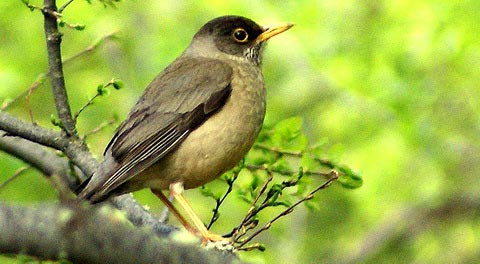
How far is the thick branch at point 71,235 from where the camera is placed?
2.46 m

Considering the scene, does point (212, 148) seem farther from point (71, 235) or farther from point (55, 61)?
point (71, 235)

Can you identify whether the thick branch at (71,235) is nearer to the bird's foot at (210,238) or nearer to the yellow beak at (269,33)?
the bird's foot at (210,238)

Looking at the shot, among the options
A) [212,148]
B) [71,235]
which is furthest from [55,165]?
[71,235]

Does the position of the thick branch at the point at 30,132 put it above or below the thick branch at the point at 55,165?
above

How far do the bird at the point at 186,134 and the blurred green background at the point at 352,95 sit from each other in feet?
11.4

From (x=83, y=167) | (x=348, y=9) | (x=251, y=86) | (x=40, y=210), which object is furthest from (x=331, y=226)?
(x=40, y=210)

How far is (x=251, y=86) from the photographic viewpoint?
21.7 feet

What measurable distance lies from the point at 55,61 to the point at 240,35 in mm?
2392

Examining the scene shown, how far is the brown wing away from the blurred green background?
3361mm

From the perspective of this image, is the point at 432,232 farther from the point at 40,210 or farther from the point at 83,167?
the point at 40,210

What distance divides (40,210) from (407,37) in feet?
28.8

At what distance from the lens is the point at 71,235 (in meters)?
2.52

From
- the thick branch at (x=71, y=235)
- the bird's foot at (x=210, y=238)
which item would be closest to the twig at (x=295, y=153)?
the bird's foot at (x=210, y=238)

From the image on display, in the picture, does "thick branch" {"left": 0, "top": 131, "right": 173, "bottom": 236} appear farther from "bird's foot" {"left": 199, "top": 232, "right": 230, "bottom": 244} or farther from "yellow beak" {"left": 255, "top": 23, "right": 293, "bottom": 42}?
"yellow beak" {"left": 255, "top": 23, "right": 293, "bottom": 42}
